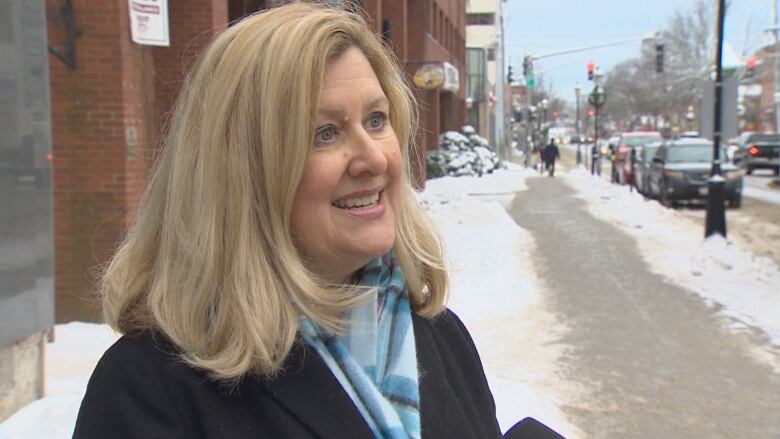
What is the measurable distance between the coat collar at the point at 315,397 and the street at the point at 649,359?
3.80 meters

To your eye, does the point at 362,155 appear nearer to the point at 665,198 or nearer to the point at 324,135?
the point at 324,135

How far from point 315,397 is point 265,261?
283 mm

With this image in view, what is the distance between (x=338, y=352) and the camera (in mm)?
1551

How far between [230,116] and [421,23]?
2143cm

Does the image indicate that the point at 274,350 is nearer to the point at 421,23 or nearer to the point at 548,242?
the point at 548,242

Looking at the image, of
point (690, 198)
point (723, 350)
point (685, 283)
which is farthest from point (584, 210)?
point (723, 350)

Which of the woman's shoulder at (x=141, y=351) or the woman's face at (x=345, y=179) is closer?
the woman's shoulder at (x=141, y=351)

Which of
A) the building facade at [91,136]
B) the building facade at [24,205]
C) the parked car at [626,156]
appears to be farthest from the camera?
the parked car at [626,156]

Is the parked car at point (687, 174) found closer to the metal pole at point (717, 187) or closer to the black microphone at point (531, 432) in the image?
the metal pole at point (717, 187)

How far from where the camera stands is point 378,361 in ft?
5.33

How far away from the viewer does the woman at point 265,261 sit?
141cm

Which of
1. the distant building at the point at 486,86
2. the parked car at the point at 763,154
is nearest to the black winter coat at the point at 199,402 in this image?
the distant building at the point at 486,86

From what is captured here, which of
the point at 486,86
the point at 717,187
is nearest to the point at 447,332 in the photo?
the point at 717,187

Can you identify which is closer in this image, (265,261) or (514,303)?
(265,261)
